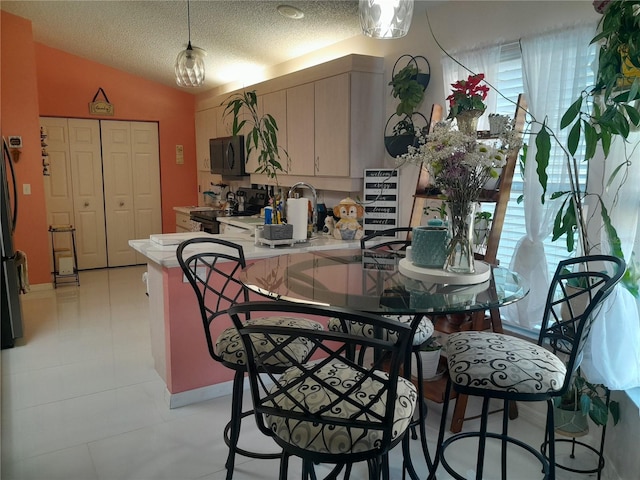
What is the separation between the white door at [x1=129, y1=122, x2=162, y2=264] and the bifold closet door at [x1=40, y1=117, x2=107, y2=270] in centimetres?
47

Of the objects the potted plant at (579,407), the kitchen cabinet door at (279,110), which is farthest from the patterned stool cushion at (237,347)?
the kitchen cabinet door at (279,110)

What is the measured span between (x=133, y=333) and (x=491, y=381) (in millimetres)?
3257

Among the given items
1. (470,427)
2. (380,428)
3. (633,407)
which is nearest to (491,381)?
(380,428)

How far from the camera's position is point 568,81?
243cm

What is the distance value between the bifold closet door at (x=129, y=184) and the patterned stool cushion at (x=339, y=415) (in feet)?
19.6

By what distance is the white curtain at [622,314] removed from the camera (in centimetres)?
201

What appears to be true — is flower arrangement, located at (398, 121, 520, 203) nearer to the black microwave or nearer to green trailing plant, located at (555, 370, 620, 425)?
green trailing plant, located at (555, 370, 620, 425)

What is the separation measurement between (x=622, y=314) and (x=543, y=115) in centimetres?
111

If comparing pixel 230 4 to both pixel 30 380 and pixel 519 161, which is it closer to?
pixel 519 161

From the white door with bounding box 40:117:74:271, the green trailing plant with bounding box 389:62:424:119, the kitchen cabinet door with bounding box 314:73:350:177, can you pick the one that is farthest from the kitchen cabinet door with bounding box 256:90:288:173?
the white door with bounding box 40:117:74:271

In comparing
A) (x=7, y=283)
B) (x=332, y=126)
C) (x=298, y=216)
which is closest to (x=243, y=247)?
(x=298, y=216)

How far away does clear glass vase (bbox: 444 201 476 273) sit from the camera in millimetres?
1906

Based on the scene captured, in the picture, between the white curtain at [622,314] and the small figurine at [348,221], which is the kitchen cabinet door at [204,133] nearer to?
the small figurine at [348,221]

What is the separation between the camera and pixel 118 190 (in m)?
6.70
